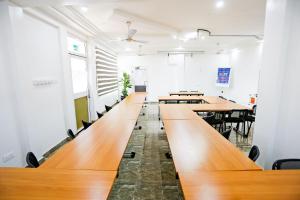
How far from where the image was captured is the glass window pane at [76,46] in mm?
4684

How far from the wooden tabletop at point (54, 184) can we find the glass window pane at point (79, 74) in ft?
12.3

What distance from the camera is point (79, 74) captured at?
5.29 m

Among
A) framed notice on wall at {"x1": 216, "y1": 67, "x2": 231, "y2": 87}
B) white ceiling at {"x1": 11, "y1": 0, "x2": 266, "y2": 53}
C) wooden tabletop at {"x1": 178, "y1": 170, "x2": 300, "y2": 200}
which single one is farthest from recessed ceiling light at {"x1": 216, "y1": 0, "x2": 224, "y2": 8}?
framed notice on wall at {"x1": 216, "y1": 67, "x2": 231, "y2": 87}

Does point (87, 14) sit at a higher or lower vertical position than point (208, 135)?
higher

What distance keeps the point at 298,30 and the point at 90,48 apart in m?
5.65

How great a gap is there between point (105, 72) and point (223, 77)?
670cm

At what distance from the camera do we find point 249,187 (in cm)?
129

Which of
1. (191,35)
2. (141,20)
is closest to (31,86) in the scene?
(141,20)

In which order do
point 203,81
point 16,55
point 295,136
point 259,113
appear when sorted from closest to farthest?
point 295,136
point 259,113
point 16,55
point 203,81

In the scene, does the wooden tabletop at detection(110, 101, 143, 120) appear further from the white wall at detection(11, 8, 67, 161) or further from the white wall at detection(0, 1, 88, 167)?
the white wall at detection(11, 8, 67, 161)

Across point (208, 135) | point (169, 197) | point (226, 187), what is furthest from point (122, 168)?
point (226, 187)

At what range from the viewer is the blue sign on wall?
29.6 feet

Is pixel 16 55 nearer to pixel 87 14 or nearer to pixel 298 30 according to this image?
pixel 87 14

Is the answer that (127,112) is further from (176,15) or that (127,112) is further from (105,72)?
(105,72)
